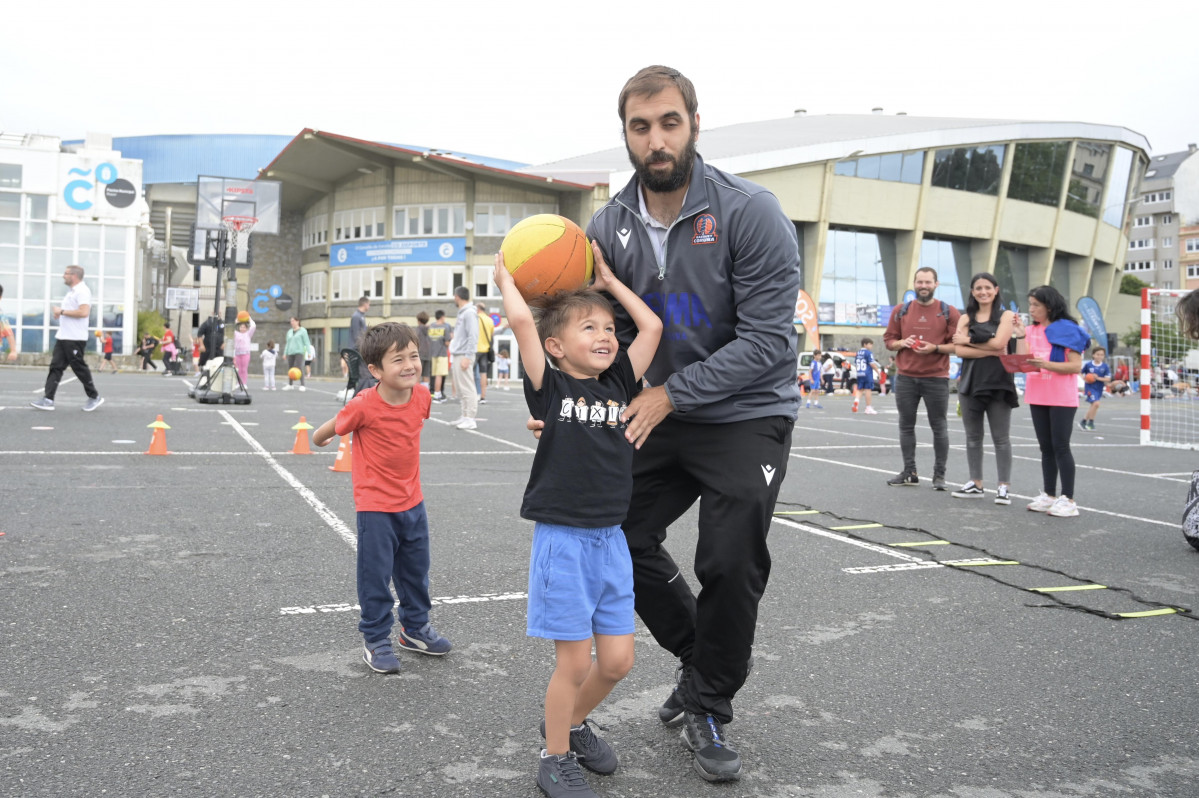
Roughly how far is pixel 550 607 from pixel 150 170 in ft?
314

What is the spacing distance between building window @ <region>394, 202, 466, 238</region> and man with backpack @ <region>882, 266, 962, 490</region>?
48845 mm

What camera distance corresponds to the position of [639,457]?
3.20 meters

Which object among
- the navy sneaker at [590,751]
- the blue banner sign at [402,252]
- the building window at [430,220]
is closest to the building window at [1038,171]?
the building window at [430,220]

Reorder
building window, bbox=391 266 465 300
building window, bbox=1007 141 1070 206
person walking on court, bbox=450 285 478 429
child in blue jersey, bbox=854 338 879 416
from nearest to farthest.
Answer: person walking on court, bbox=450 285 478 429
child in blue jersey, bbox=854 338 879 416
building window, bbox=391 266 465 300
building window, bbox=1007 141 1070 206

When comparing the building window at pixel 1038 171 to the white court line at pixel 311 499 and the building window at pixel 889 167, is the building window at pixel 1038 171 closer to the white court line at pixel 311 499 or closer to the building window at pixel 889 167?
the building window at pixel 889 167

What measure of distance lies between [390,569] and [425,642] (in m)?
0.35

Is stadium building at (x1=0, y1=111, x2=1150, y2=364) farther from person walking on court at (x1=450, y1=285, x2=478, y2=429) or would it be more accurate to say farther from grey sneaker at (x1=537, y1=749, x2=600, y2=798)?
grey sneaker at (x1=537, y1=749, x2=600, y2=798)

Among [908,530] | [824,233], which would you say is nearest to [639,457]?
[908,530]

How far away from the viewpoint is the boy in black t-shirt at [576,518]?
272cm

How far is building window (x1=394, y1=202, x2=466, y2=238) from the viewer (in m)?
56.4

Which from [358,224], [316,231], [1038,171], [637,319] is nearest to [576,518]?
[637,319]

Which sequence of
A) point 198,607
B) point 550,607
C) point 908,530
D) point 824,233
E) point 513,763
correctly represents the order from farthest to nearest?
point 824,233 < point 908,530 < point 198,607 < point 513,763 < point 550,607

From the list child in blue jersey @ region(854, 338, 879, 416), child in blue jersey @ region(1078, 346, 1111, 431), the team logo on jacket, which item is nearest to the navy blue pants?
→ the team logo on jacket

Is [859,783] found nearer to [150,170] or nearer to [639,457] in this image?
[639,457]
